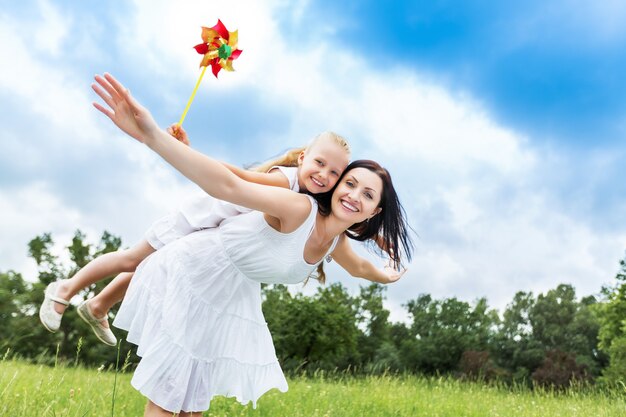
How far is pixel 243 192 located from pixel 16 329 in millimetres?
15817

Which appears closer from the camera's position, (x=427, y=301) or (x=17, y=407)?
(x=17, y=407)

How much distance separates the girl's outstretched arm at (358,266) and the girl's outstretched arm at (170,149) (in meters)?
1.32

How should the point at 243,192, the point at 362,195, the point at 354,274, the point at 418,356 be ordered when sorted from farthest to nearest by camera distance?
the point at 418,356
the point at 354,274
the point at 362,195
the point at 243,192

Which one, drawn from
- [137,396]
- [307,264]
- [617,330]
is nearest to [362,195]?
[307,264]

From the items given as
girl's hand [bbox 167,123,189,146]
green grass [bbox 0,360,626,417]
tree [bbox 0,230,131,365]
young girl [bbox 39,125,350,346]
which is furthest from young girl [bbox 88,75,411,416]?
tree [bbox 0,230,131,365]

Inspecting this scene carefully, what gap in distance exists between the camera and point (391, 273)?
5.02 m

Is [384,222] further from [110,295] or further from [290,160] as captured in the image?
[110,295]

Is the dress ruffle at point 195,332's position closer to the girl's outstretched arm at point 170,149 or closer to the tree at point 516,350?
the girl's outstretched arm at point 170,149

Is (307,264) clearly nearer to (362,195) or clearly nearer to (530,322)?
(362,195)

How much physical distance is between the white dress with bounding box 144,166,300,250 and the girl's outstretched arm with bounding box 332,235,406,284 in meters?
0.75

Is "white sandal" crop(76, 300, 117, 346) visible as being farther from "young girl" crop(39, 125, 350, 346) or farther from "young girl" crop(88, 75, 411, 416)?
"young girl" crop(88, 75, 411, 416)

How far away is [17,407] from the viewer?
504 centimetres

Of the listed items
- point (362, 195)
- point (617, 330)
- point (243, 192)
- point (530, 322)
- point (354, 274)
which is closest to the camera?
point (243, 192)

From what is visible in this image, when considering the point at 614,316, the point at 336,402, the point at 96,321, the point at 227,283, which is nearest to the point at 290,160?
the point at 227,283
